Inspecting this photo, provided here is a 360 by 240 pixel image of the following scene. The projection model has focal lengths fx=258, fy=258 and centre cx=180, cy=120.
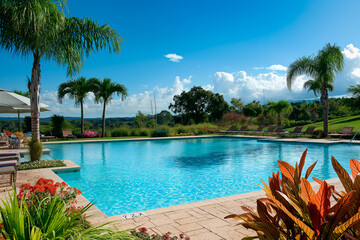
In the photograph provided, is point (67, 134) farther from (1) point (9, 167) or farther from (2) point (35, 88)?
(1) point (9, 167)

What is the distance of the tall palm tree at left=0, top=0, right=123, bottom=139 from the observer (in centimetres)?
687

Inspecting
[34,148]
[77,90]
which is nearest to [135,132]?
[77,90]

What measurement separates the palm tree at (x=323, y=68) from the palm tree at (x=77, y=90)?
15.4 meters

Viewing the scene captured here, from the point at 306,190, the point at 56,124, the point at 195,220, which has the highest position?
the point at 56,124

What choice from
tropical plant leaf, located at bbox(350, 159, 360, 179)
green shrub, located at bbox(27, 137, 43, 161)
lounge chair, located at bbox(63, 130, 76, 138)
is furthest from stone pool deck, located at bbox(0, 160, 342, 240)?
lounge chair, located at bbox(63, 130, 76, 138)

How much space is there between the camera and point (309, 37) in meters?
15.4

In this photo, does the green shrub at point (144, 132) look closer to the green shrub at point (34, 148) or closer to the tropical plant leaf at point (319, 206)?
the green shrub at point (34, 148)

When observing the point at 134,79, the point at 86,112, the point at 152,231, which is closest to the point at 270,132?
the point at 134,79

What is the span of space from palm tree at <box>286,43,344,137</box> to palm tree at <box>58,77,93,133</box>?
15406 millimetres

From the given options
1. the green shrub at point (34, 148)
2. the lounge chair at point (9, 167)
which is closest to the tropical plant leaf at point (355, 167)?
the lounge chair at point (9, 167)

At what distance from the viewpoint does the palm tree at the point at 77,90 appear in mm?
20594

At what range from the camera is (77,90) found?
20.7 m

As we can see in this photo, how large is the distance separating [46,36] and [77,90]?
13.7 metres

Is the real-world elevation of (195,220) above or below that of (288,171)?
below
